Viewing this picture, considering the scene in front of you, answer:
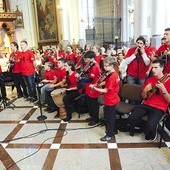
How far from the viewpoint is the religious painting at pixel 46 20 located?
13.7 metres

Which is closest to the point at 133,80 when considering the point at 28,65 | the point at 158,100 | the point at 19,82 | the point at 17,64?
the point at 158,100

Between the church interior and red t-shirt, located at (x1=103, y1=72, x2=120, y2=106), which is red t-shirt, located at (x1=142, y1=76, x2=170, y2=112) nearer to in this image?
the church interior

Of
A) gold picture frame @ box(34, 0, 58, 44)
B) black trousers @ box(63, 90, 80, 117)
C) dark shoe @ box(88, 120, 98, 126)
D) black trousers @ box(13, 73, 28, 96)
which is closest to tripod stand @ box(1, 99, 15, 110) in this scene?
black trousers @ box(13, 73, 28, 96)

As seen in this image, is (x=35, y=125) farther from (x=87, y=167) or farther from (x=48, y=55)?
(x=48, y=55)

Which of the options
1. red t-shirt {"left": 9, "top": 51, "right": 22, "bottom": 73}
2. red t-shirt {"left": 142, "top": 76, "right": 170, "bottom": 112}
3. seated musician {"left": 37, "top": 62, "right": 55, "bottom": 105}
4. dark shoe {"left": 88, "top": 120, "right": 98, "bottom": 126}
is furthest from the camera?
red t-shirt {"left": 9, "top": 51, "right": 22, "bottom": 73}

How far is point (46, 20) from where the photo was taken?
14008 mm

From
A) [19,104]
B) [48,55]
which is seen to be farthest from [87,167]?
[48,55]

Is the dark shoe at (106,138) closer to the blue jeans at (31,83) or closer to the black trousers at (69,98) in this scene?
the black trousers at (69,98)

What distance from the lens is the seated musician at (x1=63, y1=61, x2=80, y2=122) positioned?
13.9 ft

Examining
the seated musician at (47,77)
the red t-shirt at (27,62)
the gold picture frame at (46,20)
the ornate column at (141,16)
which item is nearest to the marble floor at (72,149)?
the seated musician at (47,77)

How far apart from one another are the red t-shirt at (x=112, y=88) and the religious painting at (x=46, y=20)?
37.5 ft

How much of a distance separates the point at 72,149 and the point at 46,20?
1216 centimetres

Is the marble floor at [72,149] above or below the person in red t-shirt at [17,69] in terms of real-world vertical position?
below

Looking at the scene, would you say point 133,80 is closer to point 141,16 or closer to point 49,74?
point 49,74
